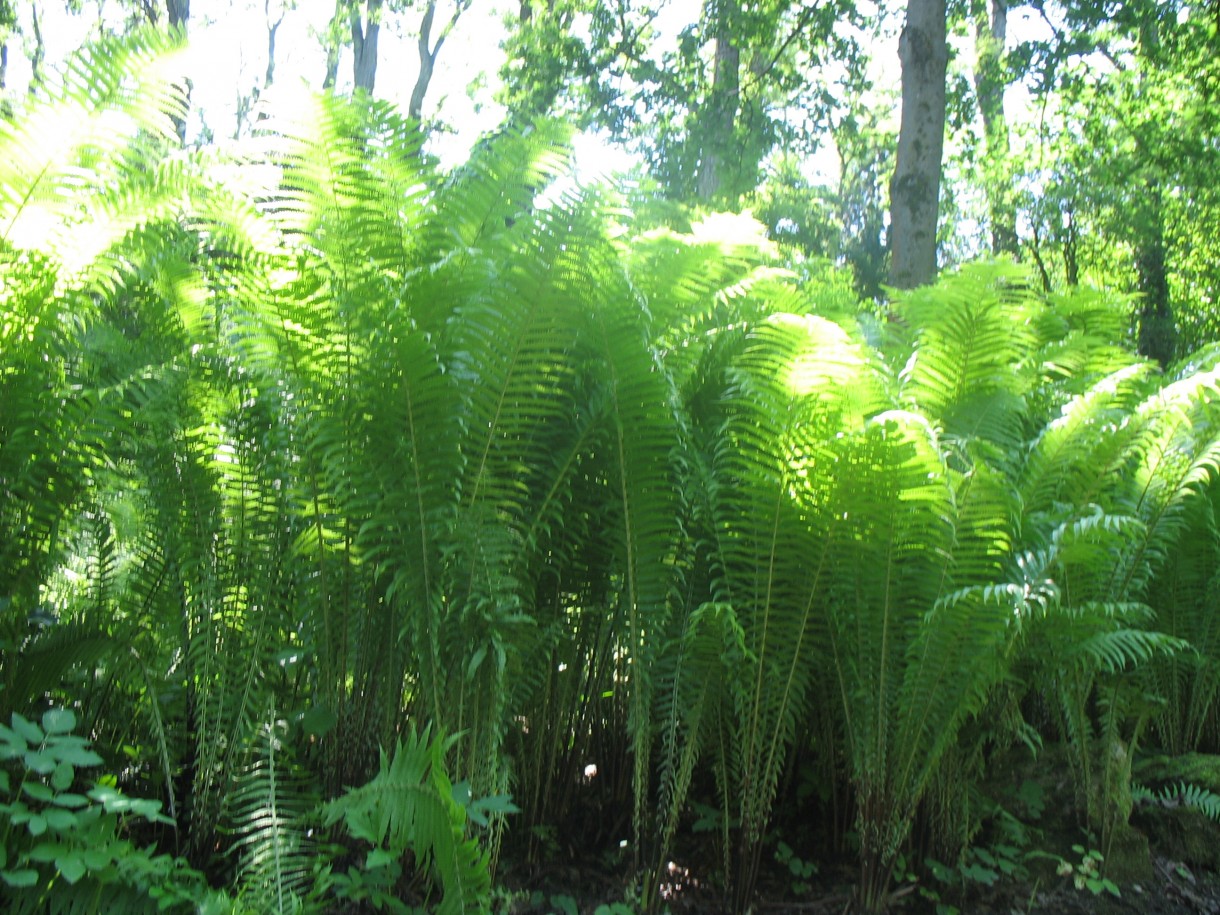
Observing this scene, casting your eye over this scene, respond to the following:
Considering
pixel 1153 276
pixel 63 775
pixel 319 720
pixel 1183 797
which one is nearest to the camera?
pixel 63 775

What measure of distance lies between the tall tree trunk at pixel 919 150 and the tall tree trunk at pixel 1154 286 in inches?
338

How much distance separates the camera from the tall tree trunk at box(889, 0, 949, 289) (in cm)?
781

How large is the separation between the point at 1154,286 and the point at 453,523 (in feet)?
55.0

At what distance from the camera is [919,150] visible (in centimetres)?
805

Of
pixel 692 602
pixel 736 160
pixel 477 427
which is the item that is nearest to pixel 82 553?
pixel 477 427

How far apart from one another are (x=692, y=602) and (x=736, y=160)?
11082mm

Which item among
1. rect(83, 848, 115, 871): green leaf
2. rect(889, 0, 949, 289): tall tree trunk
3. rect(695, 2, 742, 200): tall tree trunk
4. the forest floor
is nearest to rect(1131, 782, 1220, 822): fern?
the forest floor

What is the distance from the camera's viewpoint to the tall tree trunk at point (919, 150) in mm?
7812

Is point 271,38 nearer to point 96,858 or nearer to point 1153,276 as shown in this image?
point 1153,276

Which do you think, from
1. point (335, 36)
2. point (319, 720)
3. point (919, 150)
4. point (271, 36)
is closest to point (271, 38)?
point (271, 36)

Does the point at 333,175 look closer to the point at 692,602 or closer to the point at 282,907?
the point at 692,602

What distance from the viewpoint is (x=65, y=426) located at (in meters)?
2.15

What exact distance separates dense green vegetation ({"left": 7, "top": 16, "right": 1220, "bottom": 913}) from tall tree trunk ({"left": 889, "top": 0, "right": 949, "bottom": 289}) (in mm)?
5381

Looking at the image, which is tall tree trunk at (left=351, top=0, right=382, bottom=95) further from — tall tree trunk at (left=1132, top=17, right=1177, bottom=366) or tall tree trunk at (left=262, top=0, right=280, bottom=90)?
tall tree trunk at (left=1132, top=17, right=1177, bottom=366)
